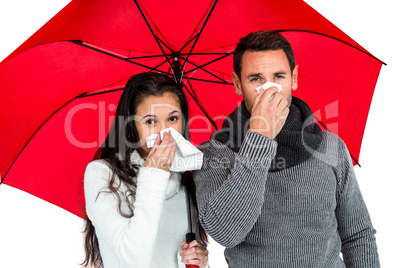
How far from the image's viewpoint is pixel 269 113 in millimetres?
1726

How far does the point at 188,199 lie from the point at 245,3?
3.35ft

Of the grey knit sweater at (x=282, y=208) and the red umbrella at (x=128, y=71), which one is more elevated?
the red umbrella at (x=128, y=71)

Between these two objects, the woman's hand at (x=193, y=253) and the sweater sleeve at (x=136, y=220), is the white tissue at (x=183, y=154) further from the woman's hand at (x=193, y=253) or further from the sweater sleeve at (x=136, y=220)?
the woman's hand at (x=193, y=253)

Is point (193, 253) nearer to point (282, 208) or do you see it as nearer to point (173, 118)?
point (282, 208)

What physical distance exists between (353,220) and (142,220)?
3.00 ft

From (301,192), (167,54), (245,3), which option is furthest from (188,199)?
(245,3)

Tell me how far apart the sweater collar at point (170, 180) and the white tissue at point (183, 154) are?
176mm

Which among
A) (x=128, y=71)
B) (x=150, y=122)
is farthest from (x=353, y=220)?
(x=128, y=71)

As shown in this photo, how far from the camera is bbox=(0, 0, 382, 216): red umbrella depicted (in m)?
2.15

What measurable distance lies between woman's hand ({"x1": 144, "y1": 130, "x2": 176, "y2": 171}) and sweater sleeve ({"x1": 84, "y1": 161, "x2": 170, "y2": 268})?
30mm

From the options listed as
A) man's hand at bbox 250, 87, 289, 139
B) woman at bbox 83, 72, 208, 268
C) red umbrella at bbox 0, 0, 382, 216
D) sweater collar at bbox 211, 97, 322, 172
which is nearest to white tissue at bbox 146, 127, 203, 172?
woman at bbox 83, 72, 208, 268

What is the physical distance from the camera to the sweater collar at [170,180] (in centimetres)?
212

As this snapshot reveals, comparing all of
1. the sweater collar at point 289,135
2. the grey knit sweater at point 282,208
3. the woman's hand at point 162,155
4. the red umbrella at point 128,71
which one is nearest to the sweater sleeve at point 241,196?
the grey knit sweater at point 282,208

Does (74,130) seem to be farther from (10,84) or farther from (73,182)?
(10,84)
